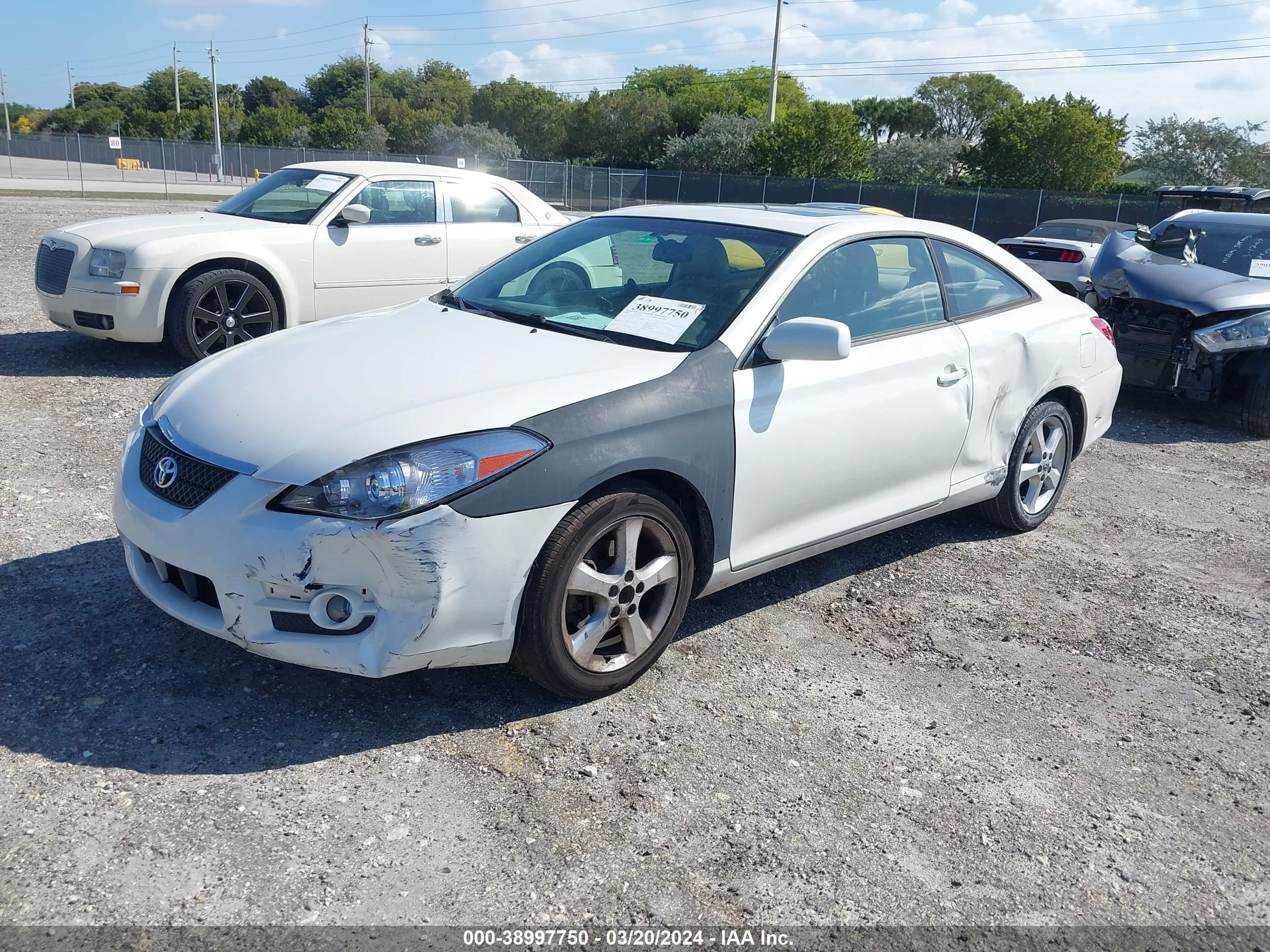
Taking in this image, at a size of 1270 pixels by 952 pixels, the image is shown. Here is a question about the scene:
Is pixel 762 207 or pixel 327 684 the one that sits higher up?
pixel 762 207

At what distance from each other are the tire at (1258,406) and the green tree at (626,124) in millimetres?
68505

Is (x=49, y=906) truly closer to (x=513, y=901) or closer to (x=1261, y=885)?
(x=513, y=901)

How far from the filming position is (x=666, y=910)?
263 cm

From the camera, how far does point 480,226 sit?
30.1 feet

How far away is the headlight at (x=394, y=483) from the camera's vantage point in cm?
305

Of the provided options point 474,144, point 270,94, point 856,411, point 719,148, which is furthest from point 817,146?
point 270,94

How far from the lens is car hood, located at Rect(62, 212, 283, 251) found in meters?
7.72

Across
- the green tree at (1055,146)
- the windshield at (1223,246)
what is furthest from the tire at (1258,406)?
the green tree at (1055,146)

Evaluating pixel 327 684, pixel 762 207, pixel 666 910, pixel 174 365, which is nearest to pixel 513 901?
pixel 666 910

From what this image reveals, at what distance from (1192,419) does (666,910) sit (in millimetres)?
7755

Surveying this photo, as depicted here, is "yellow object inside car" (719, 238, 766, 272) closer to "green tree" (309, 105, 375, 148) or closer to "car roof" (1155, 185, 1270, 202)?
"car roof" (1155, 185, 1270, 202)

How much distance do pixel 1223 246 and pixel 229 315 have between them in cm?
797

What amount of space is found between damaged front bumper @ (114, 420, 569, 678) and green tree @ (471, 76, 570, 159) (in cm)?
7828

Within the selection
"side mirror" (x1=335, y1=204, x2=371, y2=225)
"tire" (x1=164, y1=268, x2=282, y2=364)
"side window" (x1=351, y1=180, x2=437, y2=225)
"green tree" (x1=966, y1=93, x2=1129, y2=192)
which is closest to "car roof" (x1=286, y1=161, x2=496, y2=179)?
"side window" (x1=351, y1=180, x2=437, y2=225)
